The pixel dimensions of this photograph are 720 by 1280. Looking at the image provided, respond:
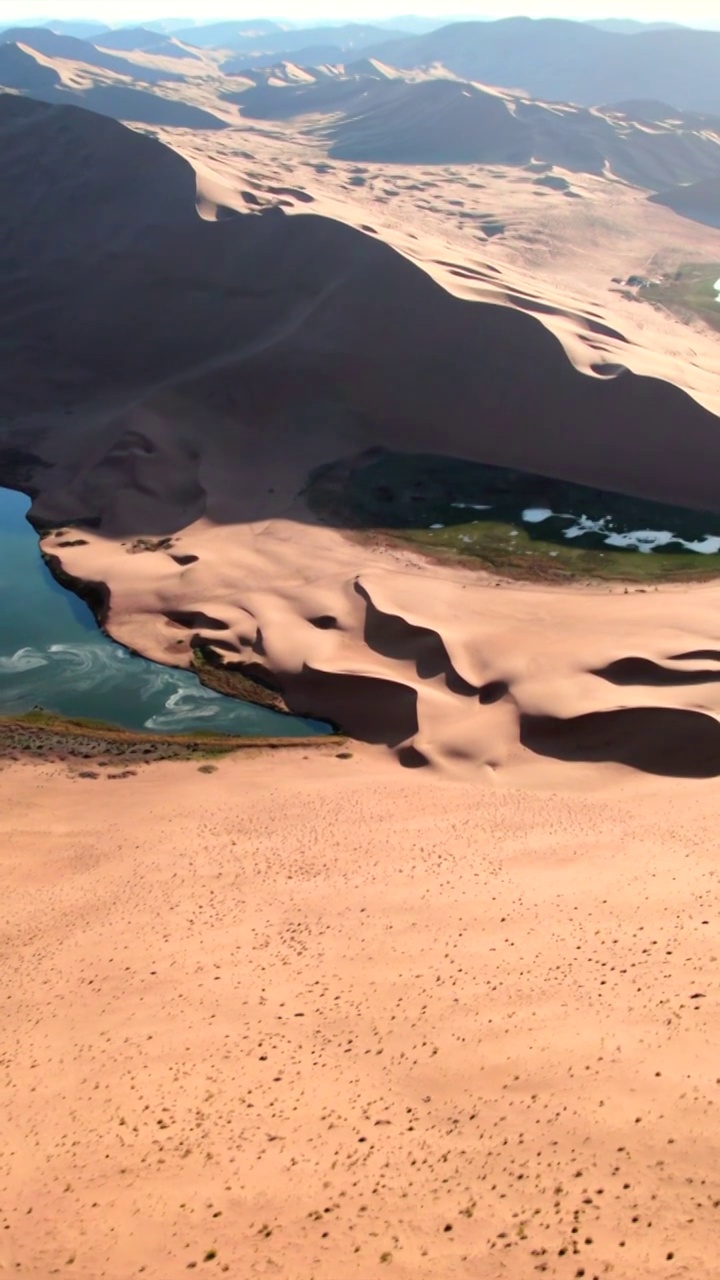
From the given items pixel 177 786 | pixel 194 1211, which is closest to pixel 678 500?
pixel 177 786

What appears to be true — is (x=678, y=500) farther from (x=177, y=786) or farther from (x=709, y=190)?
(x=709, y=190)

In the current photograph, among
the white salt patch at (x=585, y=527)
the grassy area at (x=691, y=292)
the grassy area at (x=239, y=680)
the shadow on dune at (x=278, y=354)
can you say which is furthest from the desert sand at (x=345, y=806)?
the grassy area at (x=691, y=292)

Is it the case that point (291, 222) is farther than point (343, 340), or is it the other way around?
point (291, 222)

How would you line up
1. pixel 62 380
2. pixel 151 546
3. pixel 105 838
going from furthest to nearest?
1. pixel 62 380
2. pixel 151 546
3. pixel 105 838

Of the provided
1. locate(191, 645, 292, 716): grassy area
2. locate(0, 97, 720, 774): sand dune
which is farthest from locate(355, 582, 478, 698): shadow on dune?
locate(191, 645, 292, 716): grassy area

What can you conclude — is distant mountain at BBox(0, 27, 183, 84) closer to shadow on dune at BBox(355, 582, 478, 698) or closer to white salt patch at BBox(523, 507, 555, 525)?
white salt patch at BBox(523, 507, 555, 525)

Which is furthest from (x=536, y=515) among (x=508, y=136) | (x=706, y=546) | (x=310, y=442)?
(x=508, y=136)
